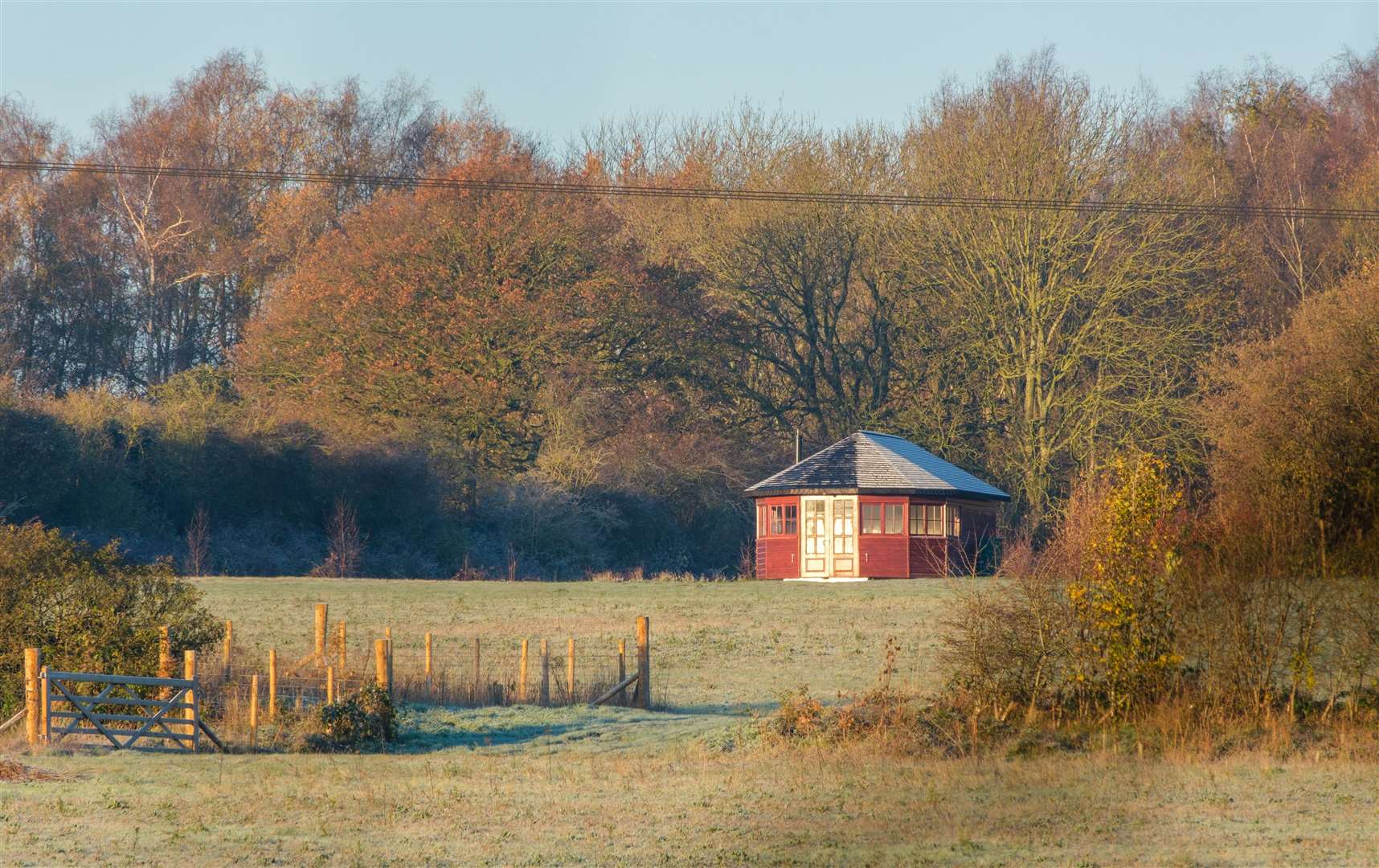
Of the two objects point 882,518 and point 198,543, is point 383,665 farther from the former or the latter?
point 198,543

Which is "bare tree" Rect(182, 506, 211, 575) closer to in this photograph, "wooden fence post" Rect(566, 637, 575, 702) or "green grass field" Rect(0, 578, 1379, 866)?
"wooden fence post" Rect(566, 637, 575, 702)

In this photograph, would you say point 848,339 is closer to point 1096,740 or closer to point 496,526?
point 496,526

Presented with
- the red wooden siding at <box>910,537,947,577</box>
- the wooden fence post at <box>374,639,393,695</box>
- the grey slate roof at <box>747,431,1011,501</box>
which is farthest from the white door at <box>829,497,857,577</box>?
the wooden fence post at <box>374,639,393,695</box>

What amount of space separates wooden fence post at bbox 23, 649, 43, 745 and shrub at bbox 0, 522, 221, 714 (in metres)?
2.31

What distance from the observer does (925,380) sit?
57.1 m

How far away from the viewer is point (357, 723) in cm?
2155

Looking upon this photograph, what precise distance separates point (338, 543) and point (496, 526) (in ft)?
18.8

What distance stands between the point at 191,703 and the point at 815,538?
2796cm

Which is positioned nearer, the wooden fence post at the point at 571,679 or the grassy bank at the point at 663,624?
the wooden fence post at the point at 571,679

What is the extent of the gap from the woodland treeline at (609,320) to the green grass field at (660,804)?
91.1 feet

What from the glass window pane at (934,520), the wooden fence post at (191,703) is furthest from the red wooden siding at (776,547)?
the wooden fence post at (191,703)

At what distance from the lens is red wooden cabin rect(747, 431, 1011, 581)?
152ft

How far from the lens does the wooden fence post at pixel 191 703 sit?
20625mm

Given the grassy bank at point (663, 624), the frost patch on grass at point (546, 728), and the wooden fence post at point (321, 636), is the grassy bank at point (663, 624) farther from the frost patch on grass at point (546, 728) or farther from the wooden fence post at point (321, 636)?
the wooden fence post at point (321, 636)
